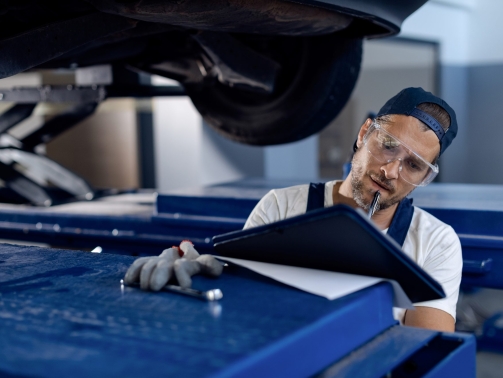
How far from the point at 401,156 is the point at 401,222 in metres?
0.16

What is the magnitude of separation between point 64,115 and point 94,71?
1.45 feet

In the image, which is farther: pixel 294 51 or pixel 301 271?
pixel 294 51

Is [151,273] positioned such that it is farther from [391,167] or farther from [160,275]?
[391,167]

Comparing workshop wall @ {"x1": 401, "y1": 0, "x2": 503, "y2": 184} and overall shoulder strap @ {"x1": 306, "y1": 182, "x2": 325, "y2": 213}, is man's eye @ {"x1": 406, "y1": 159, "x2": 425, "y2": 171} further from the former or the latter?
workshop wall @ {"x1": 401, "y1": 0, "x2": 503, "y2": 184}

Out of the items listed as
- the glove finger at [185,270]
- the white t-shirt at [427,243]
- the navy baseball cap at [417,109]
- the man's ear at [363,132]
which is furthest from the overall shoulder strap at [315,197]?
the glove finger at [185,270]

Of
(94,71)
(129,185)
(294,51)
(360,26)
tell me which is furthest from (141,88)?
(129,185)

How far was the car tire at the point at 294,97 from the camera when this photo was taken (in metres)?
2.16

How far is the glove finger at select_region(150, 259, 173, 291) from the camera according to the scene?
878 mm

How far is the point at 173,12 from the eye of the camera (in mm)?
1446

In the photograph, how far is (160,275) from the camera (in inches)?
34.8

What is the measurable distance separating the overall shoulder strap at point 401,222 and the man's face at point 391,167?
0.05 m

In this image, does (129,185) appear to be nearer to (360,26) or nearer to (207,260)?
(360,26)

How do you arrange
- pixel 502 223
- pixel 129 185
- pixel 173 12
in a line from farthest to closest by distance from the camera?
pixel 129 185
pixel 502 223
pixel 173 12

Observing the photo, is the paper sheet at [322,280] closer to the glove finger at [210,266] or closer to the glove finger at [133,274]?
the glove finger at [210,266]
